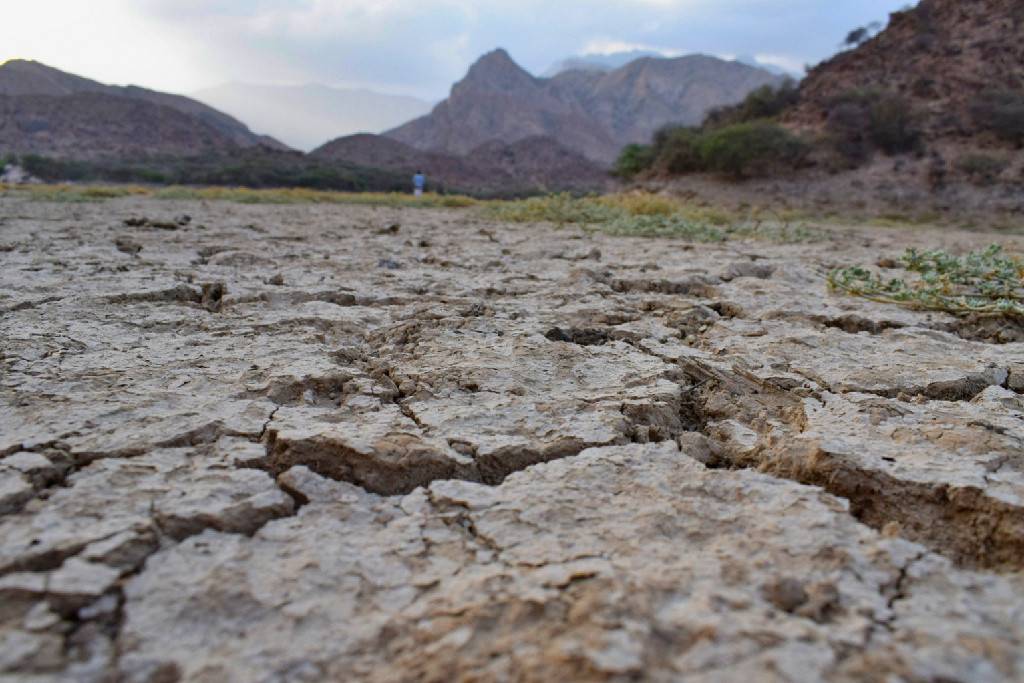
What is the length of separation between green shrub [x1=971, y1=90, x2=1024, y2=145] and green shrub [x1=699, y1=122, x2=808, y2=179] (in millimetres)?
3055

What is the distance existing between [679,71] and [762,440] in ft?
271

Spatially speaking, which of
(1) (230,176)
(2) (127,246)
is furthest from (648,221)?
(1) (230,176)

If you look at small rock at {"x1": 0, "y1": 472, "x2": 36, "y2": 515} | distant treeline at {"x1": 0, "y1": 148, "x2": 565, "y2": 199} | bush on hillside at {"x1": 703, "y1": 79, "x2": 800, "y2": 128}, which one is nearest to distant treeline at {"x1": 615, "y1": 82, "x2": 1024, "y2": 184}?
bush on hillside at {"x1": 703, "y1": 79, "x2": 800, "y2": 128}

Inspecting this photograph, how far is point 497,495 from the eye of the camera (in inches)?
45.9

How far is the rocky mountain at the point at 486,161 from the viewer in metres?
35.7

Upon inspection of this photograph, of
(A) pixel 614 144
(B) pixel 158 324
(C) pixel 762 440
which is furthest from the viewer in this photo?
(A) pixel 614 144

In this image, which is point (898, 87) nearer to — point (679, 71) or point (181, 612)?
point (181, 612)

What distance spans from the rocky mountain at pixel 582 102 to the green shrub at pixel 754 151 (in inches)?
1789

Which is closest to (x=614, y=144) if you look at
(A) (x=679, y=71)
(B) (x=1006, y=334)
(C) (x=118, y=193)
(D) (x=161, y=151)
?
(A) (x=679, y=71)

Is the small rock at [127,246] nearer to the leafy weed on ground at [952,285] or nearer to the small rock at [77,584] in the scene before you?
the small rock at [77,584]

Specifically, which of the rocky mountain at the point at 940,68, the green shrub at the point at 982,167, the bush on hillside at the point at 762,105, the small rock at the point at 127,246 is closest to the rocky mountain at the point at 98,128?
the bush on hillside at the point at 762,105

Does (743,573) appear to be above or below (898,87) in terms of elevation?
below

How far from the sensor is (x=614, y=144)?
6253 centimetres

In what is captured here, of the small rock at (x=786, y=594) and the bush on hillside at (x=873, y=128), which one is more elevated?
the bush on hillside at (x=873, y=128)
